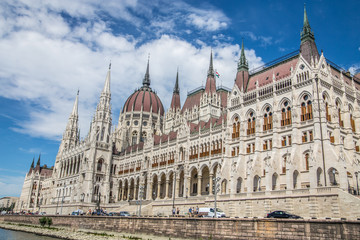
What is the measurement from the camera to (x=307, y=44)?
5153 cm

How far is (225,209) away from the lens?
160ft

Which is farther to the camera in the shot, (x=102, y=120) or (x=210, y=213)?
(x=102, y=120)

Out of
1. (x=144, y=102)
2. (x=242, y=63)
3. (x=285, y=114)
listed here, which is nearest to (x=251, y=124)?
(x=285, y=114)

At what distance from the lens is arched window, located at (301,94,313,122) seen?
4571 cm

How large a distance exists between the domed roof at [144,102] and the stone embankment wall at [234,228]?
68.8 meters

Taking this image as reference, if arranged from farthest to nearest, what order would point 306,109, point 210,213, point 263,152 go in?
point 263,152 → point 306,109 → point 210,213

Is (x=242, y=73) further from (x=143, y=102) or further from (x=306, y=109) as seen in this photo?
(x=143, y=102)

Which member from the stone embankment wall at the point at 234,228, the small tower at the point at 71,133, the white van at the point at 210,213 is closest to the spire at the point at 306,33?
the white van at the point at 210,213

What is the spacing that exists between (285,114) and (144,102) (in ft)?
252

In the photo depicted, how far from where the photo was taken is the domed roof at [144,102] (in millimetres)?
118812

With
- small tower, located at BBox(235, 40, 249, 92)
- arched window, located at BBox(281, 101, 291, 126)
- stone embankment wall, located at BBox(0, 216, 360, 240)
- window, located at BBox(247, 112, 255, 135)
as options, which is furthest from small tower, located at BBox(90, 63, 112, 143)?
arched window, located at BBox(281, 101, 291, 126)

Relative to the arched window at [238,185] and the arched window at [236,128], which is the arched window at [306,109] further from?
the arched window at [238,185]

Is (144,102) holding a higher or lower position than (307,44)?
higher

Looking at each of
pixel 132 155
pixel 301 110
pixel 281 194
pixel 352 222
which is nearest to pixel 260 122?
pixel 301 110
